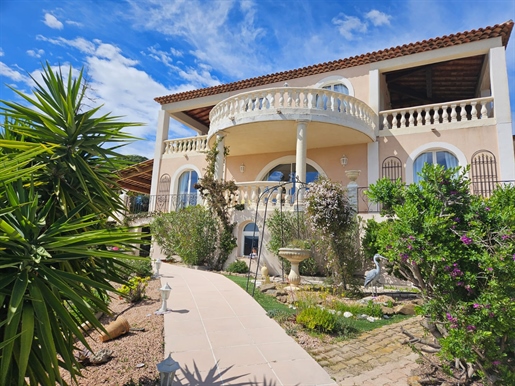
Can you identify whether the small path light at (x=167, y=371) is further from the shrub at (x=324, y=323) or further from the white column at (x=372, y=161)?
the white column at (x=372, y=161)

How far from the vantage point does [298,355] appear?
14.4ft

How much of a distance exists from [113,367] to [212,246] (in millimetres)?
7831

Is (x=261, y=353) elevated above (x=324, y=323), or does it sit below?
below

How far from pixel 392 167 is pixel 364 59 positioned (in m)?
4.77

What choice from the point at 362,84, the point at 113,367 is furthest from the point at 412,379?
the point at 362,84

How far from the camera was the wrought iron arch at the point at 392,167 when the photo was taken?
12836 mm

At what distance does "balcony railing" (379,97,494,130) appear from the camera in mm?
11805

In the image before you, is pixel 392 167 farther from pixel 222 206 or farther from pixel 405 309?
pixel 405 309

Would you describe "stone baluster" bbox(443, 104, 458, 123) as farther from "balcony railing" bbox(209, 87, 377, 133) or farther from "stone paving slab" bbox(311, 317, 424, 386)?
"stone paving slab" bbox(311, 317, 424, 386)

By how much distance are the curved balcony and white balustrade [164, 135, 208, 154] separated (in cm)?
328

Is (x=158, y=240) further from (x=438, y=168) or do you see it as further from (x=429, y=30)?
(x=429, y=30)

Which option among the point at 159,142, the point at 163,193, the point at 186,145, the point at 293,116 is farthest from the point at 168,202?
the point at 293,116

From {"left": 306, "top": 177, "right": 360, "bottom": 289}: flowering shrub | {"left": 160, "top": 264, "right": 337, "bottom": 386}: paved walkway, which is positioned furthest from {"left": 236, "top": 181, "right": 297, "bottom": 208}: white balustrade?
{"left": 160, "top": 264, "right": 337, "bottom": 386}: paved walkway

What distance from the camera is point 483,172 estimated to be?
37.6 ft
